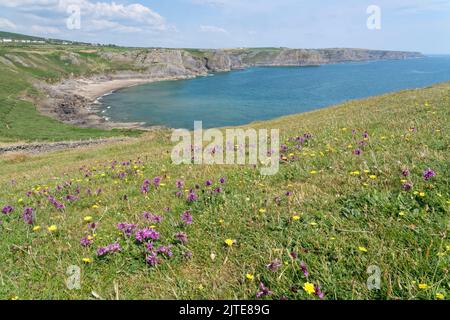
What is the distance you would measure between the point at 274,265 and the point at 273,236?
2.52ft

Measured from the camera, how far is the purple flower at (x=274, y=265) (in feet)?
12.2

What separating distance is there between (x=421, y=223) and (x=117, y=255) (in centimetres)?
440

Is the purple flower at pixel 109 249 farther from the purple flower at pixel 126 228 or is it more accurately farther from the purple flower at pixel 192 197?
the purple flower at pixel 192 197

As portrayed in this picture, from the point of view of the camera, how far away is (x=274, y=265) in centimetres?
376

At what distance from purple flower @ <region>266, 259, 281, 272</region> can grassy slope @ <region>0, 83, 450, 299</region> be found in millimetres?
65

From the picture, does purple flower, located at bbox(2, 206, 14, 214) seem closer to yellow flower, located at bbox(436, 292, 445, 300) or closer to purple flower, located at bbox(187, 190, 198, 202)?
purple flower, located at bbox(187, 190, 198, 202)

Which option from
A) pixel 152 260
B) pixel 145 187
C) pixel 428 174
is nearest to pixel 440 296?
pixel 428 174

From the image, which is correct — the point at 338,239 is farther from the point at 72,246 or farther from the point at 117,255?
the point at 72,246

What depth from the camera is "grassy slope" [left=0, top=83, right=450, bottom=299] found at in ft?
11.8

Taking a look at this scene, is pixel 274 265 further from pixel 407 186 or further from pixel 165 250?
pixel 407 186

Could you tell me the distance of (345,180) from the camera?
5.99 meters

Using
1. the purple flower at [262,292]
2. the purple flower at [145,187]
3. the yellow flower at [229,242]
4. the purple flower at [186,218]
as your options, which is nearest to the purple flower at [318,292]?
the purple flower at [262,292]
